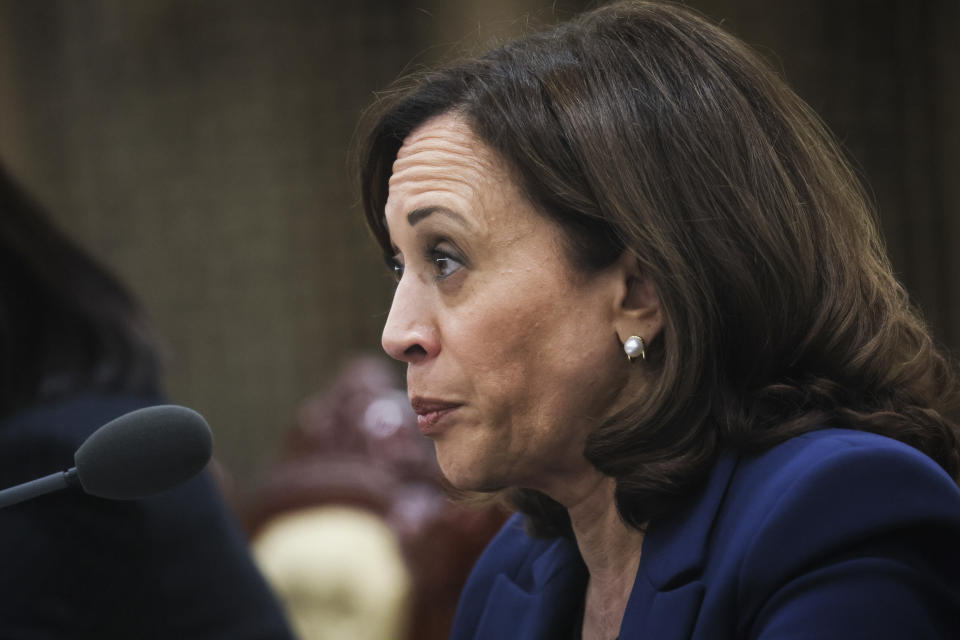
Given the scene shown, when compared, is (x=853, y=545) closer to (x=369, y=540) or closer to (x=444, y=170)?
(x=444, y=170)

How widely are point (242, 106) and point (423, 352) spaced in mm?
5745

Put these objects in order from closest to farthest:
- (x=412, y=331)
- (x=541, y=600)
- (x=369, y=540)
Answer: (x=412, y=331) → (x=541, y=600) → (x=369, y=540)

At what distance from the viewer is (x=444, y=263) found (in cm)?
135

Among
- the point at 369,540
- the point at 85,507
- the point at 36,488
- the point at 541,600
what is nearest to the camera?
the point at 36,488

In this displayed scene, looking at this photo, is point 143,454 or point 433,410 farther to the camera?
point 433,410

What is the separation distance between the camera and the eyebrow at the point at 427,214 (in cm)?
133

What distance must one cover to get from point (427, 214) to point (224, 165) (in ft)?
18.7

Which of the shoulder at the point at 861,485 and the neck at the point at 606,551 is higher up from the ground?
the shoulder at the point at 861,485

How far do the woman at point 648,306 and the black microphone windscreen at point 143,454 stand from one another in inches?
11.6

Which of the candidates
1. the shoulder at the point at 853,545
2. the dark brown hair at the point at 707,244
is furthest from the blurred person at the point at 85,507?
the shoulder at the point at 853,545

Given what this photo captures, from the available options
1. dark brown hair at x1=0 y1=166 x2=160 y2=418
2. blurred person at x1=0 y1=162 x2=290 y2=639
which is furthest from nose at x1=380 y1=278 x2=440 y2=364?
dark brown hair at x1=0 y1=166 x2=160 y2=418

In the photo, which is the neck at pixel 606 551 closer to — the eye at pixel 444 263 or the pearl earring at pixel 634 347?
the pearl earring at pixel 634 347

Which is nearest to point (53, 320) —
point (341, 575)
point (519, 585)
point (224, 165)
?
point (519, 585)

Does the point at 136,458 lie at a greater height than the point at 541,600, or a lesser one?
greater
